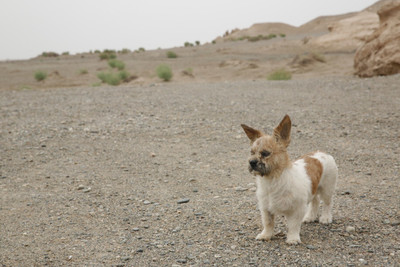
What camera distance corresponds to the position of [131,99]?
14031 millimetres

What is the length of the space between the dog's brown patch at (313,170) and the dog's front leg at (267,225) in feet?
1.89

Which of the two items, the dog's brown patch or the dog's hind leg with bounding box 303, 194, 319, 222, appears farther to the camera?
the dog's hind leg with bounding box 303, 194, 319, 222

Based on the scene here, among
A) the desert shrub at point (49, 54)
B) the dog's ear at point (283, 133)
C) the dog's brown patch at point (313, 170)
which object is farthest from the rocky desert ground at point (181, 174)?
the desert shrub at point (49, 54)

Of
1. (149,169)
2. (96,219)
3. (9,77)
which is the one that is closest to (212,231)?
(96,219)

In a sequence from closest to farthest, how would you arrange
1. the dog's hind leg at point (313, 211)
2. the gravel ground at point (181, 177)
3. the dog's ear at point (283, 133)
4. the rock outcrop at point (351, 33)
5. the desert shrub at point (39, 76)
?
the dog's ear at point (283, 133), the gravel ground at point (181, 177), the dog's hind leg at point (313, 211), the desert shrub at point (39, 76), the rock outcrop at point (351, 33)

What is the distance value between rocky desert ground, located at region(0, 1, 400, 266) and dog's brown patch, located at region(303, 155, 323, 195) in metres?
0.65

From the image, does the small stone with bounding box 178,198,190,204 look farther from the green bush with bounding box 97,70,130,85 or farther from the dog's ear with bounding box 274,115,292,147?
the green bush with bounding box 97,70,130,85

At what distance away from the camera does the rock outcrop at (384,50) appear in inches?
606

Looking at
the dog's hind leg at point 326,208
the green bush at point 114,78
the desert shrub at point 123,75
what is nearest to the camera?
the dog's hind leg at point 326,208

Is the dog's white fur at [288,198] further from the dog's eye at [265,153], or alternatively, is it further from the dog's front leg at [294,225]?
the dog's eye at [265,153]

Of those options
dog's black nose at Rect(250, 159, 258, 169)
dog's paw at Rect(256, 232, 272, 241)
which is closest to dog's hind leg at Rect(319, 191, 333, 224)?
dog's paw at Rect(256, 232, 272, 241)

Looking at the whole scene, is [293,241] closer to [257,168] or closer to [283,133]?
[257,168]

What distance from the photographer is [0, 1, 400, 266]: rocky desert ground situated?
469 centimetres

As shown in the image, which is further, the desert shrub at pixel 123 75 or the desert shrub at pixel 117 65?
the desert shrub at pixel 117 65
